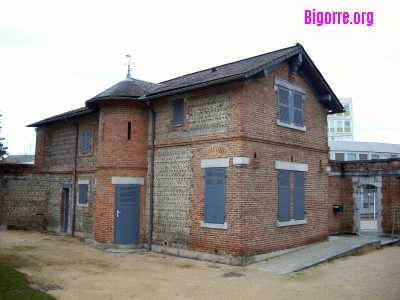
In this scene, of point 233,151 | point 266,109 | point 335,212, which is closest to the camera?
point 233,151

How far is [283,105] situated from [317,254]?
533 centimetres

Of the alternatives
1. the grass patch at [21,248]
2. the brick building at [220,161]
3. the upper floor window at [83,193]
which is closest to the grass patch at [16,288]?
the grass patch at [21,248]

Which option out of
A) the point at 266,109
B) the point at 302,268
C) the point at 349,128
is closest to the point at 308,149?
the point at 266,109

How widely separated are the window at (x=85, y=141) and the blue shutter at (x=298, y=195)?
990cm

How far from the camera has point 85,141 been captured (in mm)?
19969

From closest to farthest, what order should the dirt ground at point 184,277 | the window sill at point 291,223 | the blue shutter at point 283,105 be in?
the dirt ground at point 184,277
the window sill at point 291,223
the blue shutter at point 283,105

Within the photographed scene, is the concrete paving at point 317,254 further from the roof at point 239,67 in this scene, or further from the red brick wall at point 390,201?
the roof at point 239,67

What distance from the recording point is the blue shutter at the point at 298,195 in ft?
49.9

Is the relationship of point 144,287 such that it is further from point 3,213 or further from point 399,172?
point 3,213

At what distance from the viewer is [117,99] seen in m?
16.3

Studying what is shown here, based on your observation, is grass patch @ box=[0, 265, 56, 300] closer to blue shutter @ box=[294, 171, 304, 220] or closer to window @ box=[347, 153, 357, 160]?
blue shutter @ box=[294, 171, 304, 220]

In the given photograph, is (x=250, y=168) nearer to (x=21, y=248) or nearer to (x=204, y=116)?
(x=204, y=116)

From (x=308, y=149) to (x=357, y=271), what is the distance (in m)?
5.39

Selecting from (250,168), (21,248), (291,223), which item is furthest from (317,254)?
(21,248)
